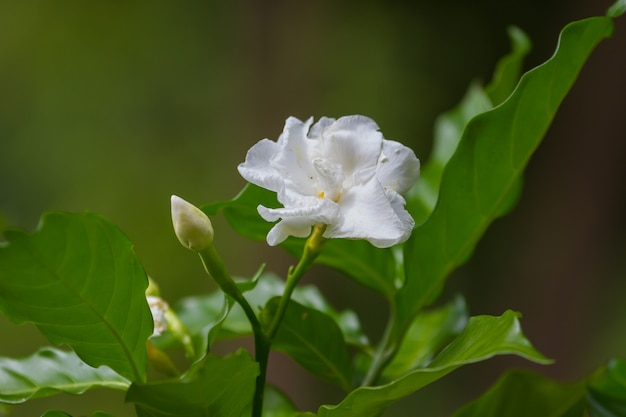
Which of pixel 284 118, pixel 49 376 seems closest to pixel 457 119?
pixel 49 376

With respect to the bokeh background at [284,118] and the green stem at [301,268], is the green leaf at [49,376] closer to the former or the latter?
the green stem at [301,268]

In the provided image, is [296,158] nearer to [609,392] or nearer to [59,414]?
[59,414]

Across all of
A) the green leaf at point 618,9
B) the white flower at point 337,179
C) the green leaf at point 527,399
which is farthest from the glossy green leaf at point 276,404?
the green leaf at point 618,9

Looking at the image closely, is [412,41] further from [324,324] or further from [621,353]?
[324,324]

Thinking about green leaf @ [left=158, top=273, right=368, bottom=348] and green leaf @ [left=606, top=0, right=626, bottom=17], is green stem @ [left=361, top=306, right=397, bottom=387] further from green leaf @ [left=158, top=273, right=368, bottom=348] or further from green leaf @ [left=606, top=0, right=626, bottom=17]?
green leaf @ [left=606, top=0, right=626, bottom=17]

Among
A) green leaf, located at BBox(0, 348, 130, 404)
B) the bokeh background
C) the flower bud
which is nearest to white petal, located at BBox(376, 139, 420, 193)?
the flower bud

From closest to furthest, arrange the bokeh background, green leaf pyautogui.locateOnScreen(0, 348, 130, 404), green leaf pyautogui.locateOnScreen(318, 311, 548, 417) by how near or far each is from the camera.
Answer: green leaf pyautogui.locateOnScreen(318, 311, 548, 417), green leaf pyautogui.locateOnScreen(0, 348, 130, 404), the bokeh background
